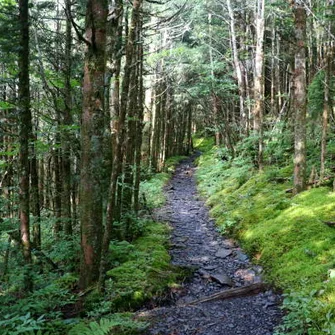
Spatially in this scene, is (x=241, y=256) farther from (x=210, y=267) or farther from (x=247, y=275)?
(x=247, y=275)

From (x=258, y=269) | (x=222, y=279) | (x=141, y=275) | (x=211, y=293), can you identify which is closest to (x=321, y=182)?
(x=258, y=269)

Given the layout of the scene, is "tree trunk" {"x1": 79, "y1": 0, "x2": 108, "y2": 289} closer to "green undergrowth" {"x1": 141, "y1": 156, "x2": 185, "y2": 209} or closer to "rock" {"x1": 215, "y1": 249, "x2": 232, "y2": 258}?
"rock" {"x1": 215, "y1": 249, "x2": 232, "y2": 258}

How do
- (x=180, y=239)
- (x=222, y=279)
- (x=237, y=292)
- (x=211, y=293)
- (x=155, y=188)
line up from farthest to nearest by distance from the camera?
(x=155, y=188) < (x=180, y=239) < (x=222, y=279) < (x=211, y=293) < (x=237, y=292)

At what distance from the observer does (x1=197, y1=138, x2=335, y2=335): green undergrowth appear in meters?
4.21

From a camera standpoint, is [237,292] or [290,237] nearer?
[237,292]

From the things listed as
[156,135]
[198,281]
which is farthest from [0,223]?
[156,135]

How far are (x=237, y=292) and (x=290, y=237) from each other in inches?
67.9

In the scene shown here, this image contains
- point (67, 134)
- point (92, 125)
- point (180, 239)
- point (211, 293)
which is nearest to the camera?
point (92, 125)

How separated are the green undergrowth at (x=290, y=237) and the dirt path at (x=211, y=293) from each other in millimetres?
307

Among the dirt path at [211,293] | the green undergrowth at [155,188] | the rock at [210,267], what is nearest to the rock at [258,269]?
the dirt path at [211,293]

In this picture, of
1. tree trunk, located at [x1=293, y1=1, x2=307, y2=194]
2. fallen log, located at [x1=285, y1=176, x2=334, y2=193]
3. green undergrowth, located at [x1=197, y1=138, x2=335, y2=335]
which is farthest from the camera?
fallen log, located at [x1=285, y1=176, x2=334, y2=193]

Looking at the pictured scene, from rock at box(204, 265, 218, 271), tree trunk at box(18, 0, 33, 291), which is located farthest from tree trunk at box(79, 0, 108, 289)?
rock at box(204, 265, 218, 271)

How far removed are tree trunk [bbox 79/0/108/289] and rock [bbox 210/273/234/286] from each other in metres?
2.37

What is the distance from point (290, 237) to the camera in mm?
6609
